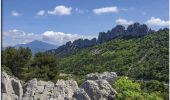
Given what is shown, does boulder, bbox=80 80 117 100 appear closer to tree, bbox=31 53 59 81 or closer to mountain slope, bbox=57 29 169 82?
tree, bbox=31 53 59 81

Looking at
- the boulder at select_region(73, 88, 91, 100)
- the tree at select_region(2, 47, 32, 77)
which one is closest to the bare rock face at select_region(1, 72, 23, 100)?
the boulder at select_region(73, 88, 91, 100)

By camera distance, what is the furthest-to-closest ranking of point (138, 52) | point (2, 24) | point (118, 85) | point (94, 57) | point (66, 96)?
1. point (94, 57)
2. point (138, 52)
3. point (118, 85)
4. point (66, 96)
5. point (2, 24)

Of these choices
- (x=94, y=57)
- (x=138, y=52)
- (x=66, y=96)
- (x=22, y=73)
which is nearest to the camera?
(x=66, y=96)

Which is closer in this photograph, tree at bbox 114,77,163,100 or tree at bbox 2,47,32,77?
tree at bbox 114,77,163,100

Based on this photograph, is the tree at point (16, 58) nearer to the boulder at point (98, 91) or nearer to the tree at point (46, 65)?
the tree at point (46, 65)

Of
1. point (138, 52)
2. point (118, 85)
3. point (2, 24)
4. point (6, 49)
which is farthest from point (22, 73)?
point (138, 52)

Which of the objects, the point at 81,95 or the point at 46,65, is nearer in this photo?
the point at 81,95

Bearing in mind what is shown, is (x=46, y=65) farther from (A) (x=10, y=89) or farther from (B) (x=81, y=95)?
(A) (x=10, y=89)

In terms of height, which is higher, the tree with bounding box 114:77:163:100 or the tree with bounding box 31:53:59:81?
the tree with bounding box 31:53:59:81

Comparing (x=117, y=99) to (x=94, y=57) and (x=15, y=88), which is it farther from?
(x=94, y=57)

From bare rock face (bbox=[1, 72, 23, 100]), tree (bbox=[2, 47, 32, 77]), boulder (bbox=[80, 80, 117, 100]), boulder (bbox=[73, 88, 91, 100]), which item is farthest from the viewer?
tree (bbox=[2, 47, 32, 77])

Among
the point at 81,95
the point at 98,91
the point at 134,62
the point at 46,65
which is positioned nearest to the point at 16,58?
the point at 46,65

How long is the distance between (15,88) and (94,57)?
16658 cm

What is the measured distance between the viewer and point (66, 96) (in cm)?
3167
